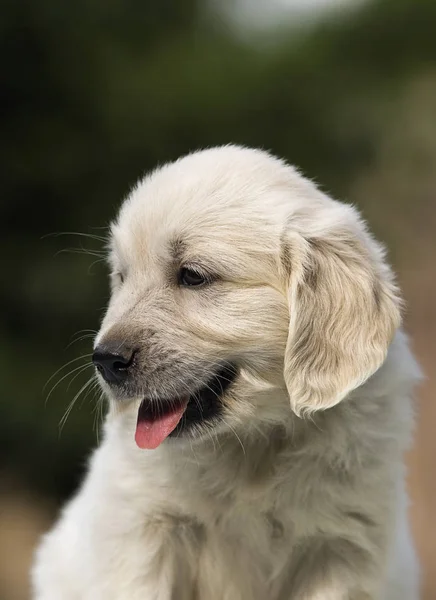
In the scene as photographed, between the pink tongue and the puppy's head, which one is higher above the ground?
the puppy's head

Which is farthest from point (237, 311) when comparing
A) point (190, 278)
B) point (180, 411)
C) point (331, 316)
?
point (180, 411)

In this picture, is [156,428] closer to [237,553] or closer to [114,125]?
[237,553]

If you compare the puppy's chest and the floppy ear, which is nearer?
the floppy ear

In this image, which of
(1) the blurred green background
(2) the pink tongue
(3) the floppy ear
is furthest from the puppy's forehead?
(1) the blurred green background

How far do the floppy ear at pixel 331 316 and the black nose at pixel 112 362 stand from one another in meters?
0.52

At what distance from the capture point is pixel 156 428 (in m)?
3.25

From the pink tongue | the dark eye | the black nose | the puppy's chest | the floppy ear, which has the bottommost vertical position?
the puppy's chest

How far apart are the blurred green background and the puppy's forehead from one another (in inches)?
154

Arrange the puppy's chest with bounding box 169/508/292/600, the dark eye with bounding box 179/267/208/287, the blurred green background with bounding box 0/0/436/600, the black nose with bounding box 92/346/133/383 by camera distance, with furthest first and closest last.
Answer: the blurred green background with bounding box 0/0/436/600 → the puppy's chest with bounding box 169/508/292/600 → the dark eye with bounding box 179/267/208/287 → the black nose with bounding box 92/346/133/383

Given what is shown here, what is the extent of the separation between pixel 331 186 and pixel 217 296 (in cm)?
503

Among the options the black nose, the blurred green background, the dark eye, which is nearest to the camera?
the black nose

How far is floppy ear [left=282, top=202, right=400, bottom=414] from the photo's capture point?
121 inches

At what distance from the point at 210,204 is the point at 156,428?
0.78 metres

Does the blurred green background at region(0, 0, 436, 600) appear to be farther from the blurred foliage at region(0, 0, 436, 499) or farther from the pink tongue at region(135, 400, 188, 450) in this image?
A: the pink tongue at region(135, 400, 188, 450)
